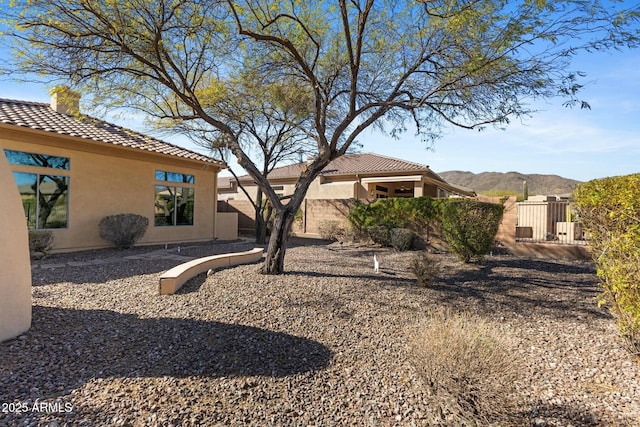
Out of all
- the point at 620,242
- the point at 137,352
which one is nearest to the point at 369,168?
the point at 620,242

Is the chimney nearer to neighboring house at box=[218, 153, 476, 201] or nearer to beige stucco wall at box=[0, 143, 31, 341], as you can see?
beige stucco wall at box=[0, 143, 31, 341]

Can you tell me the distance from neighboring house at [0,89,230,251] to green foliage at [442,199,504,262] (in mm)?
10066

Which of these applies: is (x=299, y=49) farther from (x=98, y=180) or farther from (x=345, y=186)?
(x=345, y=186)

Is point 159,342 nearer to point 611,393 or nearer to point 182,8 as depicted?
point 611,393

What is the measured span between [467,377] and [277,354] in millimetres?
2015

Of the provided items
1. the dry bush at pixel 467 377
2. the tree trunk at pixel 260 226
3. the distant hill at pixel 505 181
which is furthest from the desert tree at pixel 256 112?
the distant hill at pixel 505 181

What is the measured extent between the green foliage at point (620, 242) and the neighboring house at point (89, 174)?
1044 cm

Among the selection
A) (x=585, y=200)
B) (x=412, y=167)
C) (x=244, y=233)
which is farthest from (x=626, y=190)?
(x=244, y=233)

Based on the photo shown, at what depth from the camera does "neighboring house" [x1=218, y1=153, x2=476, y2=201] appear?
21.0 metres

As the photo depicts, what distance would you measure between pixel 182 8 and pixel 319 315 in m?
6.59

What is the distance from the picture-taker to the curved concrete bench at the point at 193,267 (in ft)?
20.3

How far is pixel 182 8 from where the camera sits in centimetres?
717

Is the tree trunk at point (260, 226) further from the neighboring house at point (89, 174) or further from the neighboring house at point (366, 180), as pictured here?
the neighboring house at point (366, 180)

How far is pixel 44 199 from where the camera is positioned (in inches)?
424
